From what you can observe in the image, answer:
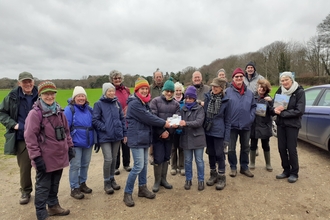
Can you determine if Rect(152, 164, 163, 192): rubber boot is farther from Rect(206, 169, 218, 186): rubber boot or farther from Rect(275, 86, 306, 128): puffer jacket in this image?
Rect(275, 86, 306, 128): puffer jacket

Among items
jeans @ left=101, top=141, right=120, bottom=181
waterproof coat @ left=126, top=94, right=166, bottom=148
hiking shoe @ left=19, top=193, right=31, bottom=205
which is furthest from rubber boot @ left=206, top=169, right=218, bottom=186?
hiking shoe @ left=19, top=193, right=31, bottom=205

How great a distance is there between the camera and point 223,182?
4113 millimetres

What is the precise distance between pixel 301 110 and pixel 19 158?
190 inches

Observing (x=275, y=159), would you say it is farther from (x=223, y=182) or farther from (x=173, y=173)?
(x=173, y=173)

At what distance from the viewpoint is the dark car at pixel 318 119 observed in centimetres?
497

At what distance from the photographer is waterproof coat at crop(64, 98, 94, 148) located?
143 inches

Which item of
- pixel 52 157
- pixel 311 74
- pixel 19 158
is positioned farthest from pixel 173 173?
pixel 311 74

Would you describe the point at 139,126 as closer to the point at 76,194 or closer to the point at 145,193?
the point at 145,193

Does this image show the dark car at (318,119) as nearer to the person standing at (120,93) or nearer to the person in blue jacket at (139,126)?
the person in blue jacket at (139,126)

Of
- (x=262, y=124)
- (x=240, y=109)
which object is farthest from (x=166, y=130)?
(x=262, y=124)

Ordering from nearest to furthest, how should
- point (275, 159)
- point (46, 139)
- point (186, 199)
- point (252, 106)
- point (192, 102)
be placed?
point (46, 139)
point (186, 199)
point (192, 102)
point (252, 106)
point (275, 159)

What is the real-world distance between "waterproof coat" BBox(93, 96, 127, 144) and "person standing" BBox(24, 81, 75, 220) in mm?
657

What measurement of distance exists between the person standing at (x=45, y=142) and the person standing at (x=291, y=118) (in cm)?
372

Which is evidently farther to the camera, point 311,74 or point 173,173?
point 311,74
